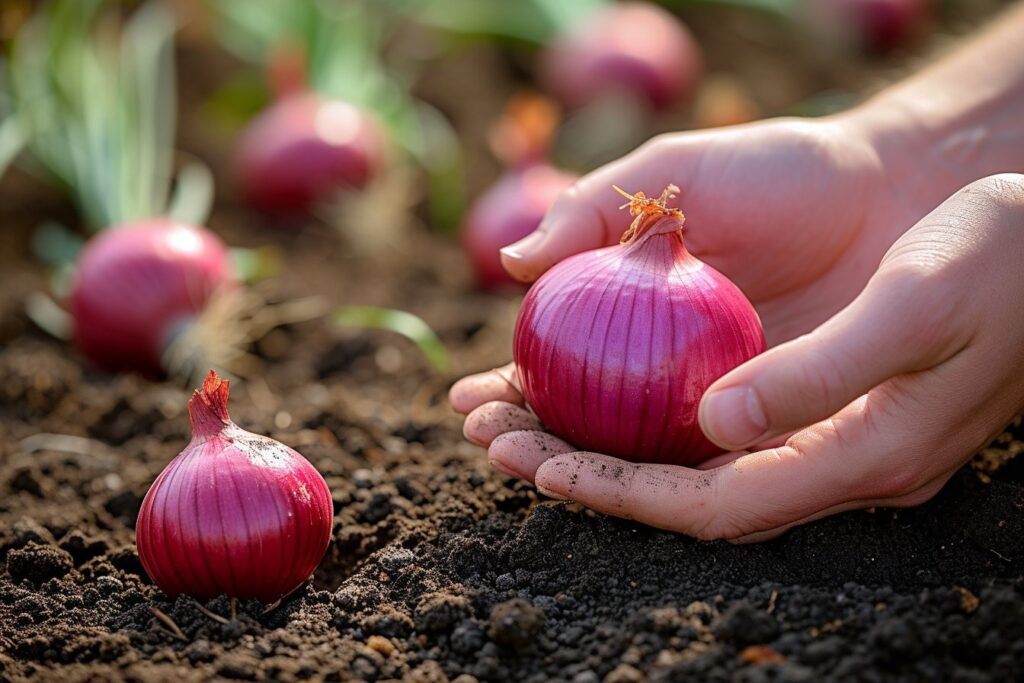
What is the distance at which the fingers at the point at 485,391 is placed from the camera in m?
1.97

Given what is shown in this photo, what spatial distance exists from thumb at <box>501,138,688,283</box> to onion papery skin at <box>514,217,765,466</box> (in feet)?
0.87

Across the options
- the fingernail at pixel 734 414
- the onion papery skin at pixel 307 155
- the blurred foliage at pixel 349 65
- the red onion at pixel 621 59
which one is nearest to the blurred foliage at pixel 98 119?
the onion papery skin at pixel 307 155

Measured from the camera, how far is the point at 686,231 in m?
2.10

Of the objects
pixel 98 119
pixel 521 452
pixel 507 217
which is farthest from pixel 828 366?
pixel 98 119

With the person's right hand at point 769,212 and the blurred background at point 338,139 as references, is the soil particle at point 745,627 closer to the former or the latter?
the person's right hand at point 769,212

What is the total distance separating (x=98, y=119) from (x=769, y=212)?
225cm

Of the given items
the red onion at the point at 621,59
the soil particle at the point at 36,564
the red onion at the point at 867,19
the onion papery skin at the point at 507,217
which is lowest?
the soil particle at the point at 36,564

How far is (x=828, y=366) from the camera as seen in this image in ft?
4.65

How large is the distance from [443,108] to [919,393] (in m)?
3.03

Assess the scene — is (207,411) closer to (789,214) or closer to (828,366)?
(828,366)

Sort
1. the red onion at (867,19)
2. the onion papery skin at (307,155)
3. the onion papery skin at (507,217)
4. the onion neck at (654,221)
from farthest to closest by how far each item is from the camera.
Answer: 1. the red onion at (867,19)
2. the onion papery skin at (307,155)
3. the onion papery skin at (507,217)
4. the onion neck at (654,221)

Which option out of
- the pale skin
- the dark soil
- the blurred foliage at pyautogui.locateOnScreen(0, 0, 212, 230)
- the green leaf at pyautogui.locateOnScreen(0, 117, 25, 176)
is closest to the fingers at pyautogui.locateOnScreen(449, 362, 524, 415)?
the pale skin

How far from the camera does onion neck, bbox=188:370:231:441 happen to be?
1655 mm

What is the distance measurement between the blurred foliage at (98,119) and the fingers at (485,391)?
5.19ft
